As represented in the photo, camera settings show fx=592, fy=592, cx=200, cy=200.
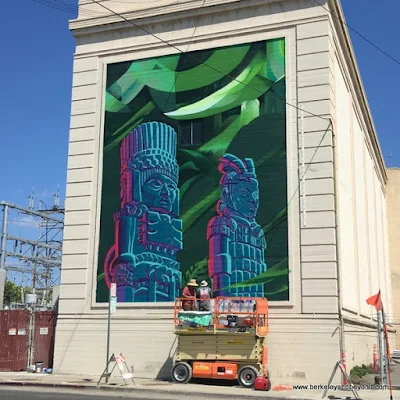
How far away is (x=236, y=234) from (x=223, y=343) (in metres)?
3.96

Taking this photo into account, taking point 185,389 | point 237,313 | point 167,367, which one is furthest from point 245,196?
point 185,389

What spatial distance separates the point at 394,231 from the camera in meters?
45.5

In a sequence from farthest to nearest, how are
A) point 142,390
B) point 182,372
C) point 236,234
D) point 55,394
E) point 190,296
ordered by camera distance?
point 236,234 → point 190,296 → point 182,372 → point 142,390 → point 55,394

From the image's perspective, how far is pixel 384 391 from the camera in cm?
1670

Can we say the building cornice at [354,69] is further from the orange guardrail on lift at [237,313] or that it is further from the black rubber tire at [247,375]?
the black rubber tire at [247,375]

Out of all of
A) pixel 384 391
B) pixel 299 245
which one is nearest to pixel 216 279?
pixel 299 245

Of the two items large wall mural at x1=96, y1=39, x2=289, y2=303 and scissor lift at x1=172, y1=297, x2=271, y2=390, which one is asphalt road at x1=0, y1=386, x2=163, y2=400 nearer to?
scissor lift at x1=172, y1=297, x2=271, y2=390

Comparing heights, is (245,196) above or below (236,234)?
above

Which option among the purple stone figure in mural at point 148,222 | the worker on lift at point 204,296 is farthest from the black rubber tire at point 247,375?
the purple stone figure in mural at point 148,222

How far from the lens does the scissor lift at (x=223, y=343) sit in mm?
18016

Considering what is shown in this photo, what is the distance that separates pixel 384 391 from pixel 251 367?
3831mm

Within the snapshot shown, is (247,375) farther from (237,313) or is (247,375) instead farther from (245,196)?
(245,196)

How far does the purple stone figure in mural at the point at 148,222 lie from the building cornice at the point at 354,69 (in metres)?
7.69

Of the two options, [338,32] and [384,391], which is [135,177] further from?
[384,391]
